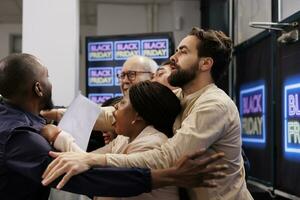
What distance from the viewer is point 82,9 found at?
308 inches

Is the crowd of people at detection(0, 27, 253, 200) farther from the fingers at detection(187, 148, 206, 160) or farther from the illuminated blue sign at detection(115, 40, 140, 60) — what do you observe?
the illuminated blue sign at detection(115, 40, 140, 60)

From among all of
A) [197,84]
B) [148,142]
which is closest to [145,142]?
[148,142]

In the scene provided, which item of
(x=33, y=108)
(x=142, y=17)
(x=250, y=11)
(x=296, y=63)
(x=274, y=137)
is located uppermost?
(x=142, y=17)

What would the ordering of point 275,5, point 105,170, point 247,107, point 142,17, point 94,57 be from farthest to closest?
1. point 142,17
2. point 94,57
3. point 247,107
4. point 275,5
5. point 105,170

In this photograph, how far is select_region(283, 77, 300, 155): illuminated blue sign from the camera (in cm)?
291

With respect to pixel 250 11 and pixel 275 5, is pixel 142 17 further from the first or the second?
pixel 275 5

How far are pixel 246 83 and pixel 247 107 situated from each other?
0.82 ft

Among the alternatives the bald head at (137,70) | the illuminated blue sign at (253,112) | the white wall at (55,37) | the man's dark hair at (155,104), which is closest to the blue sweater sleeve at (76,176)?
the man's dark hair at (155,104)

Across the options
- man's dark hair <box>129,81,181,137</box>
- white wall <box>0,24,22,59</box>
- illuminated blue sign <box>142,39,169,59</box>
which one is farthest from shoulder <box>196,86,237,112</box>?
white wall <box>0,24,22,59</box>

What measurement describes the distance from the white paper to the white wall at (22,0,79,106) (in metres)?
2.93

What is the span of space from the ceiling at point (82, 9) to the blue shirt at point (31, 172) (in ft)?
19.2

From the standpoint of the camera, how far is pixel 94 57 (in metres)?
5.34

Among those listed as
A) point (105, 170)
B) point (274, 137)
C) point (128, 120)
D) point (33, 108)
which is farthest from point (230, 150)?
point (274, 137)

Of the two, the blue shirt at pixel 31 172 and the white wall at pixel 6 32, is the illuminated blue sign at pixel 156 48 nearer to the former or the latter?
the blue shirt at pixel 31 172
